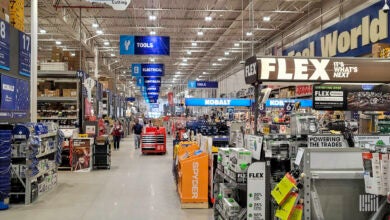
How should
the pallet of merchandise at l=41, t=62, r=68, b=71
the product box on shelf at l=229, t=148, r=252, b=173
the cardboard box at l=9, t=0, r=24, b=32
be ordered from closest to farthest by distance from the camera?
the product box on shelf at l=229, t=148, r=252, b=173 < the cardboard box at l=9, t=0, r=24, b=32 < the pallet of merchandise at l=41, t=62, r=68, b=71

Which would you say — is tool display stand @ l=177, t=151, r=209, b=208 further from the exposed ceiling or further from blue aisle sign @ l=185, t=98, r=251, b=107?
blue aisle sign @ l=185, t=98, r=251, b=107

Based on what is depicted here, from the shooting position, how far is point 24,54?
8641 millimetres

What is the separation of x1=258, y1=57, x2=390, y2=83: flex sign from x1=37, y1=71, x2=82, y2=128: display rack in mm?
11872

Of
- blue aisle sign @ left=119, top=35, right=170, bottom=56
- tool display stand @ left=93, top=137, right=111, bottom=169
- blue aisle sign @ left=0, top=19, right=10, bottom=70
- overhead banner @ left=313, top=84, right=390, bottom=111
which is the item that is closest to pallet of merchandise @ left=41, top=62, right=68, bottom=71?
blue aisle sign @ left=119, top=35, right=170, bottom=56

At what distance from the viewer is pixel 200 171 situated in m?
7.30

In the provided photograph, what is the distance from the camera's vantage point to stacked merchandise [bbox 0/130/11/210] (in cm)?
702

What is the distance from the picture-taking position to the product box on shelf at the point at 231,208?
3621mm

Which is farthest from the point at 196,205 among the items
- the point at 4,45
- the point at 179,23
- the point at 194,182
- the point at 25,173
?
the point at 179,23

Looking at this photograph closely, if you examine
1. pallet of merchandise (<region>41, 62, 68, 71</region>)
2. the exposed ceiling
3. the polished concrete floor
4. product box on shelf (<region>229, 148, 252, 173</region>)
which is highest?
the exposed ceiling

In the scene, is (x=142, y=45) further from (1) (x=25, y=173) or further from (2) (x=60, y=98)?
(1) (x=25, y=173)

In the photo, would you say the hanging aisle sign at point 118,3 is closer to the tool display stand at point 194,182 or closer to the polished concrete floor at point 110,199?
the tool display stand at point 194,182

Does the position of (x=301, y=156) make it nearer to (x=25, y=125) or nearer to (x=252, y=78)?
(x=252, y=78)

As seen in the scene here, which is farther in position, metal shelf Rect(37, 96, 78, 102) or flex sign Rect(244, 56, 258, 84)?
metal shelf Rect(37, 96, 78, 102)

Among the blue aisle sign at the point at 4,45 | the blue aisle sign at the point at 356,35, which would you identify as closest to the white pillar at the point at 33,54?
the blue aisle sign at the point at 4,45
